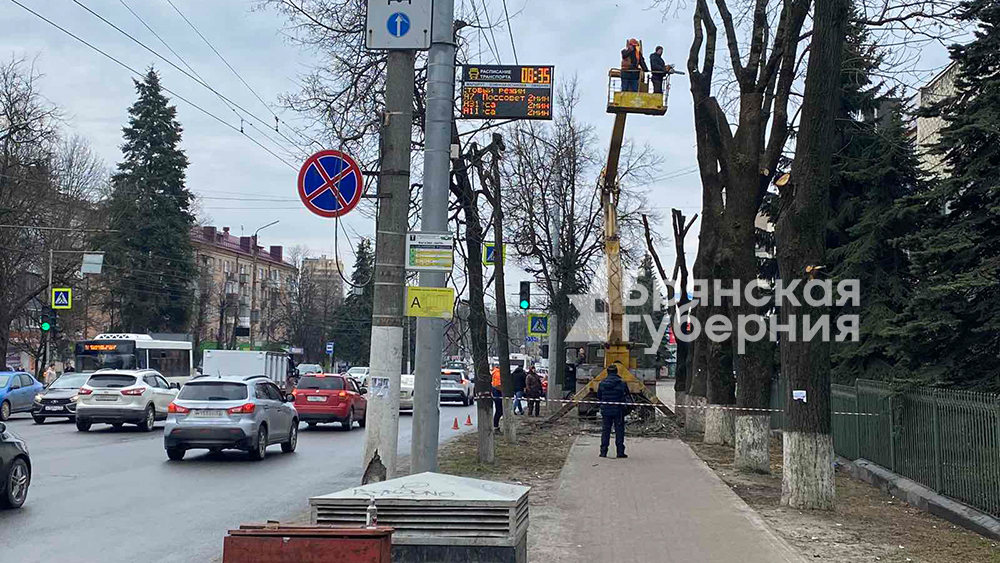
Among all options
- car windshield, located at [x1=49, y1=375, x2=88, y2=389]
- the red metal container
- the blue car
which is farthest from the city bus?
the red metal container

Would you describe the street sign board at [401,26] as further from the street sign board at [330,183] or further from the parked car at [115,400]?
the parked car at [115,400]

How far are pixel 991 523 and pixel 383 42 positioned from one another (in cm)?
848

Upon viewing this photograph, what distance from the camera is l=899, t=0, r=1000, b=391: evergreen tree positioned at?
586 inches

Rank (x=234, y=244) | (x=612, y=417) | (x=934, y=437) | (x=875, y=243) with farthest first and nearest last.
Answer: (x=234, y=244) → (x=875, y=243) → (x=612, y=417) → (x=934, y=437)

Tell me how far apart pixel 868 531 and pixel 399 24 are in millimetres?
7657

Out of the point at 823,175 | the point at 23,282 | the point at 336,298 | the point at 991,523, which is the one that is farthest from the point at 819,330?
the point at 336,298

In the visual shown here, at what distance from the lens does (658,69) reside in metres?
23.8

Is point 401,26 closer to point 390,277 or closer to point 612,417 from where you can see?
point 390,277

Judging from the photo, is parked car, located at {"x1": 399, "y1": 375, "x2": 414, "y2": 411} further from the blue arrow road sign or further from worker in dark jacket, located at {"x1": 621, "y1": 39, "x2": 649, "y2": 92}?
the blue arrow road sign

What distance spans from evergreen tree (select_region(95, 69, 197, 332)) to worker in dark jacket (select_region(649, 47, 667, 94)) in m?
43.0

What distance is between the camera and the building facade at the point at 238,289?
8200cm

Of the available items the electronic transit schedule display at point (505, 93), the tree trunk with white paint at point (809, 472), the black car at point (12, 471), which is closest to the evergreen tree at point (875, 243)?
the tree trunk with white paint at point (809, 472)

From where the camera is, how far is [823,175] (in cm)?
1339

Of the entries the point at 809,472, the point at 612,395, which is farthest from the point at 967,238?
the point at 612,395
